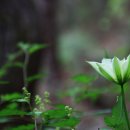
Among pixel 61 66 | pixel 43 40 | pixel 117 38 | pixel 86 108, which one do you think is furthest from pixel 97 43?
pixel 43 40

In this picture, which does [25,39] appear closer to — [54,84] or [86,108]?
[86,108]

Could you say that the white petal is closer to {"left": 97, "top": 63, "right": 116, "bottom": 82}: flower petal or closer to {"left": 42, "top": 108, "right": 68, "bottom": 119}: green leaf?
{"left": 97, "top": 63, "right": 116, "bottom": 82}: flower petal

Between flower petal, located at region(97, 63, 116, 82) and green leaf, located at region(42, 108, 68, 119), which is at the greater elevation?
flower petal, located at region(97, 63, 116, 82)

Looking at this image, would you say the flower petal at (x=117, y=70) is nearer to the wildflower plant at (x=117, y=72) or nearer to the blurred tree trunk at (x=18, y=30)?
the wildflower plant at (x=117, y=72)

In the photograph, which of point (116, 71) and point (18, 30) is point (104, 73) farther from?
point (18, 30)

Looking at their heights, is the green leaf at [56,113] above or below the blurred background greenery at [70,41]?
below

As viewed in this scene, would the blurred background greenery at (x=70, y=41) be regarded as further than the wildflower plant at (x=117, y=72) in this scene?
Yes

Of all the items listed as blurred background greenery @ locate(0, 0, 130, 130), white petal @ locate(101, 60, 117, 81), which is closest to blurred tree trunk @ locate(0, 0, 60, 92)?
blurred background greenery @ locate(0, 0, 130, 130)

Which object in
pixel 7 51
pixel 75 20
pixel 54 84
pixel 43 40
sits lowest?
pixel 7 51

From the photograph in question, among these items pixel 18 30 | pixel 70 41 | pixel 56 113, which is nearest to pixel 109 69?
pixel 56 113

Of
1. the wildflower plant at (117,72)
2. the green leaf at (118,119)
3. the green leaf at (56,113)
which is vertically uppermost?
the wildflower plant at (117,72)

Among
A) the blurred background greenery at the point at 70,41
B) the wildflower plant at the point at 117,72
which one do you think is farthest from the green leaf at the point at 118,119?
the blurred background greenery at the point at 70,41
